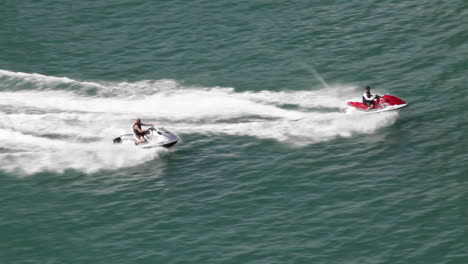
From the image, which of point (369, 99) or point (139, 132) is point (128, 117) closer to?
point (139, 132)

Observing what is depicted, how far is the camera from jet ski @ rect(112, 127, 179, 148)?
231 feet

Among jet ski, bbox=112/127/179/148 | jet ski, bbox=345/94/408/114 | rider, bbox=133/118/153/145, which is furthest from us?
jet ski, bbox=345/94/408/114

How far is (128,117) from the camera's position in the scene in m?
78.7

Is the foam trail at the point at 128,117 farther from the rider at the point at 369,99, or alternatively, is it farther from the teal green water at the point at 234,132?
the rider at the point at 369,99

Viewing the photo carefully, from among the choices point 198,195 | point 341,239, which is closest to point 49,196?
point 198,195

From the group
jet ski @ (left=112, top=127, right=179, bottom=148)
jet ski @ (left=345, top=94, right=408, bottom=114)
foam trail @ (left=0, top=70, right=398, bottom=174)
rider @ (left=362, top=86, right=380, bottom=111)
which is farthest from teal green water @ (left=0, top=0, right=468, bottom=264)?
rider @ (left=362, top=86, right=380, bottom=111)

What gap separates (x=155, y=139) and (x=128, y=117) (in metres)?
8.52

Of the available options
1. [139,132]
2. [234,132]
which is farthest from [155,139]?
[234,132]

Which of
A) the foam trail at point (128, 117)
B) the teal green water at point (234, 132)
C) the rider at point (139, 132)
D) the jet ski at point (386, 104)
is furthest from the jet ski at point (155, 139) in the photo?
the jet ski at point (386, 104)

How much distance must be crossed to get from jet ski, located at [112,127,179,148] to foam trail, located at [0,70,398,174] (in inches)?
25.1

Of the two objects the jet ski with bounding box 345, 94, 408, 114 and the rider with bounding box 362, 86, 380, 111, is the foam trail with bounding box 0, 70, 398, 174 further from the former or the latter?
the rider with bounding box 362, 86, 380, 111

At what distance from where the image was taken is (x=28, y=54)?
92188mm

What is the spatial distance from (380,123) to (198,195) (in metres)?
18.8

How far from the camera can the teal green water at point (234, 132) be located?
57562 mm
